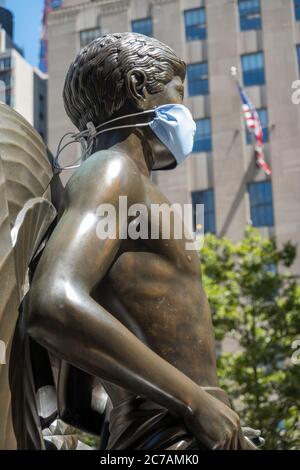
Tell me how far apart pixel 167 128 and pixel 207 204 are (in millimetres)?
31055

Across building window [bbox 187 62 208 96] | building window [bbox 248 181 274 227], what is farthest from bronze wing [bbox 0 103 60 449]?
building window [bbox 187 62 208 96]

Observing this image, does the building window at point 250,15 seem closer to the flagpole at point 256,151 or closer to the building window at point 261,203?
the flagpole at point 256,151

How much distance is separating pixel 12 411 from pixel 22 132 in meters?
1.05

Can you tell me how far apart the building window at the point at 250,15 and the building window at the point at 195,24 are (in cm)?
186

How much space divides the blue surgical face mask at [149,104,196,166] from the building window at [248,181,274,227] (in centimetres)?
2957

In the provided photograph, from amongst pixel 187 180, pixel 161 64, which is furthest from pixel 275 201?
pixel 161 64

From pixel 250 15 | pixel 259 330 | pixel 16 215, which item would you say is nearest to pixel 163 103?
pixel 16 215

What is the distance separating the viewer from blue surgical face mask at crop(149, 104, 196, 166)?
3.05 metres

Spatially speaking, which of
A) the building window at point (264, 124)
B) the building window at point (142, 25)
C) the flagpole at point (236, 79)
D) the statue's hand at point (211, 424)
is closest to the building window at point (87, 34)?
the building window at point (142, 25)

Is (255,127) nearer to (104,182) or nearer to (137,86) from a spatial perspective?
(137,86)

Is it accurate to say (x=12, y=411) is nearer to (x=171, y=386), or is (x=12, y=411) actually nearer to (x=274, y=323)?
(x=171, y=386)

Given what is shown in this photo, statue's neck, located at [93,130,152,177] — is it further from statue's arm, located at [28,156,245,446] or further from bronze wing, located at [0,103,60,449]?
statue's arm, located at [28,156,245,446]

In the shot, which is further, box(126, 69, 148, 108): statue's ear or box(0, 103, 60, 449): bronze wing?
box(126, 69, 148, 108): statue's ear

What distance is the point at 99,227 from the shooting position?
2.61 m
